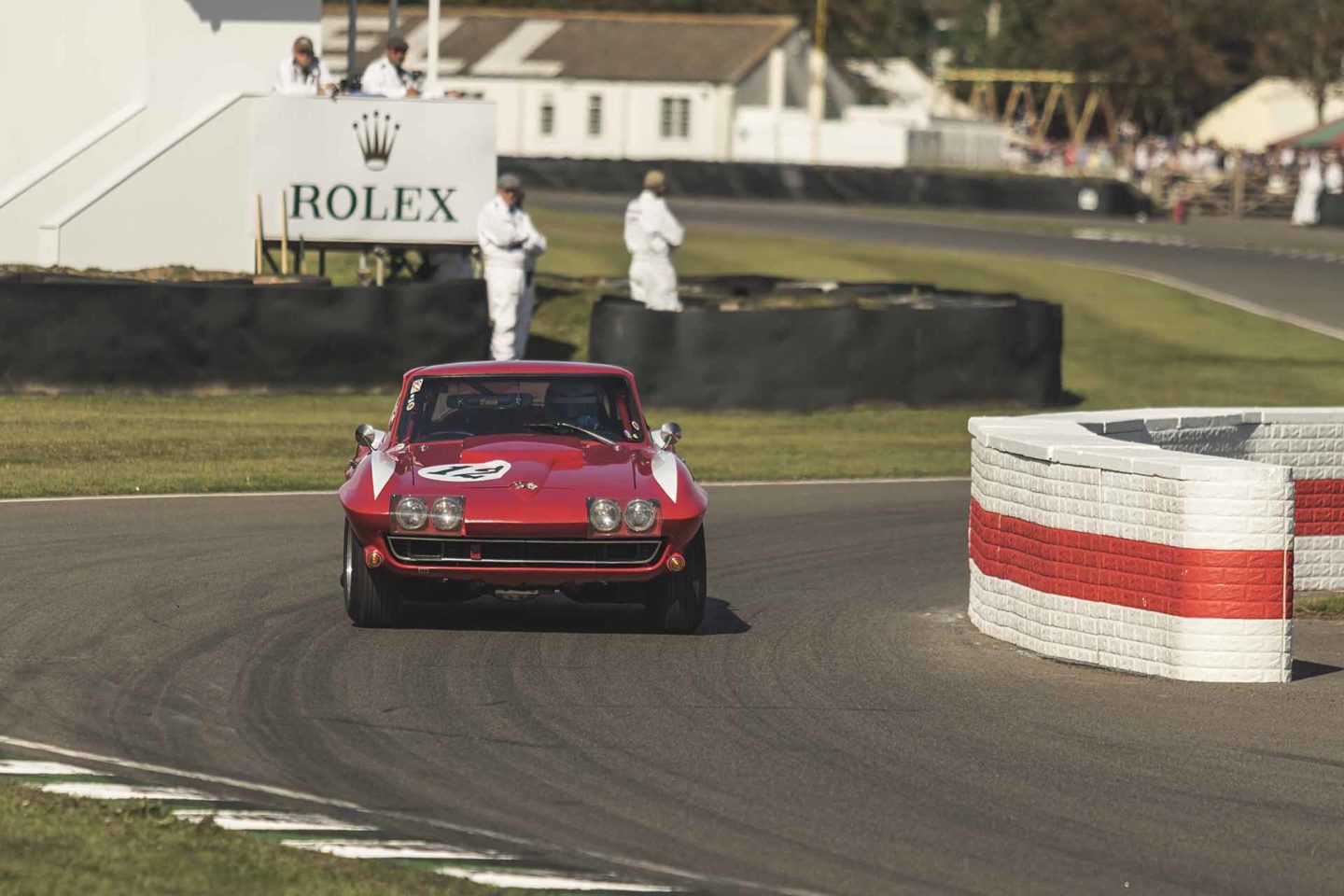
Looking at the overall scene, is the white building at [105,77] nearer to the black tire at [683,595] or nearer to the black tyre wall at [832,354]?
the black tyre wall at [832,354]

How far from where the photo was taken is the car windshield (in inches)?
451

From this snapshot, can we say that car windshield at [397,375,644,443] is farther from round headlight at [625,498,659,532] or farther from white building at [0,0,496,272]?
white building at [0,0,496,272]

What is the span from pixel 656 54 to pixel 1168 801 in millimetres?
73014

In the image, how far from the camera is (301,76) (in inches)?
931

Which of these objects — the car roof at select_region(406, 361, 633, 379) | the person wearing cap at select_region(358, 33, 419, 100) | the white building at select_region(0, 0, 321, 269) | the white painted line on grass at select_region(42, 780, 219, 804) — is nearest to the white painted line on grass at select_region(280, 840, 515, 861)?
the white painted line on grass at select_region(42, 780, 219, 804)

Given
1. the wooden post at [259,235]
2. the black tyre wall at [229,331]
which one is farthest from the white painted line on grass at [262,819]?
the wooden post at [259,235]

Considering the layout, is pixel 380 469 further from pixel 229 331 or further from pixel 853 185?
pixel 853 185

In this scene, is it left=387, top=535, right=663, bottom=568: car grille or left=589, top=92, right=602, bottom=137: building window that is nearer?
left=387, top=535, right=663, bottom=568: car grille

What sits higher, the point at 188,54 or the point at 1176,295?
the point at 188,54

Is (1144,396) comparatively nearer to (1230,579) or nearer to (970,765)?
(1230,579)

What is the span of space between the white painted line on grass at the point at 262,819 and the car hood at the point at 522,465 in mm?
3440

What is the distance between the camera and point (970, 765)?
7.98 m

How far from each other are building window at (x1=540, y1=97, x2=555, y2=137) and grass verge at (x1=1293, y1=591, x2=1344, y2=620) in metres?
67.5

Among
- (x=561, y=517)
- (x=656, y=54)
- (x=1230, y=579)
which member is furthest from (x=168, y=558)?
(x=656, y=54)
